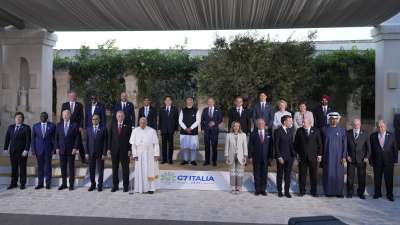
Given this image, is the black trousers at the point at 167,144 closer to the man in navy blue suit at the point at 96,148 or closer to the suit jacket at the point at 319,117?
the man in navy blue suit at the point at 96,148

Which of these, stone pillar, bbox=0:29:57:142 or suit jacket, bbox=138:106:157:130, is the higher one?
stone pillar, bbox=0:29:57:142

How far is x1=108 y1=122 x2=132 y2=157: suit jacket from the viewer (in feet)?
30.6

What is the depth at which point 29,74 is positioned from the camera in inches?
565

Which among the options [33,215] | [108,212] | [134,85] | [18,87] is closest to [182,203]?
[108,212]

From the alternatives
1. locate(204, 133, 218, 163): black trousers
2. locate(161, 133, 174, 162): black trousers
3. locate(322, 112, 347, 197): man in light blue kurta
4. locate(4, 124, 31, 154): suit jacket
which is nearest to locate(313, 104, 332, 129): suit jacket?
locate(322, 112, 347, 197): man in light blue kurta

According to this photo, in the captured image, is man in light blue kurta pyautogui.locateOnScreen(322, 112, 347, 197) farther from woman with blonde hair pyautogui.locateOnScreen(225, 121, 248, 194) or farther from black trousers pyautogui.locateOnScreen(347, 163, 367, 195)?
woman with blonde hair pyautogui.locateOnScreen(225, 121, 248, 194)

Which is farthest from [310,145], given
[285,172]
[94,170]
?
[94,170]

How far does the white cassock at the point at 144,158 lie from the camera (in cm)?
916

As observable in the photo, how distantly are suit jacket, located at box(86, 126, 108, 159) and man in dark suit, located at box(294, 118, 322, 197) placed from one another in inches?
157

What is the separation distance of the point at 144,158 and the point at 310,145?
3320 mm

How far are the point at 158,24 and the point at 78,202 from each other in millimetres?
6819

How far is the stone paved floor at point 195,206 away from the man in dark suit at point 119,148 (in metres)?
0.36

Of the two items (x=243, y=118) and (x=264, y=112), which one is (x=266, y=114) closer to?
(x=264, y=112)

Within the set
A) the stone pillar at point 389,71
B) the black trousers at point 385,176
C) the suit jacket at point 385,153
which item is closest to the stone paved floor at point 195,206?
the black trousers at point 385,176
